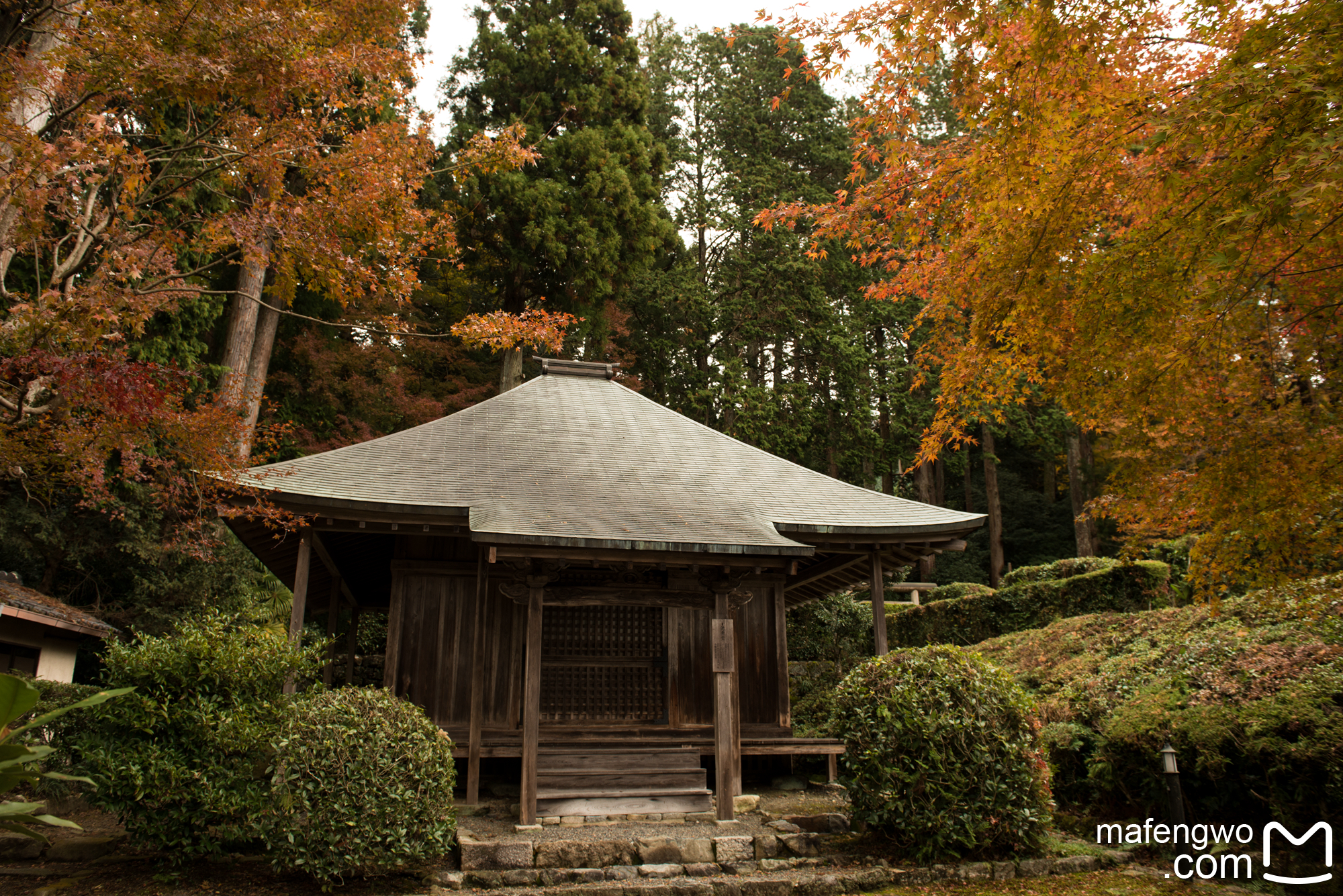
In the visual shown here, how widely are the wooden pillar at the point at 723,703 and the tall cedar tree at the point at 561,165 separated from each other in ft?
40.3

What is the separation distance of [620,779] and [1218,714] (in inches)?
204

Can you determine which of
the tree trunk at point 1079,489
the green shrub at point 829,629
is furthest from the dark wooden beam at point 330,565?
the tree trunk at point 1079,489

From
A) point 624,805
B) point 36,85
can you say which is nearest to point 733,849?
point 624,805

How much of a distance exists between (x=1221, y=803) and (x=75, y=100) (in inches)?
425

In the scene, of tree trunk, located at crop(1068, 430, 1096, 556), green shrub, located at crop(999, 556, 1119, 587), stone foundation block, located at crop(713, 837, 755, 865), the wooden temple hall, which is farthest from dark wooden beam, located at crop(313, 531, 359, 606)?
tree trunk, located at crop(1068, 430, 1096, 556)

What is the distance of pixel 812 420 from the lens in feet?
77.4

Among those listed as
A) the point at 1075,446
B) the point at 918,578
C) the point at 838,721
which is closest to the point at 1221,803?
the point at 838,721

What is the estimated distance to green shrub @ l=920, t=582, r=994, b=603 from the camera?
1771 centimetres

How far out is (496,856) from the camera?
6059 millimetres

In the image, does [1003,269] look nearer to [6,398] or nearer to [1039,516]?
[6,398]

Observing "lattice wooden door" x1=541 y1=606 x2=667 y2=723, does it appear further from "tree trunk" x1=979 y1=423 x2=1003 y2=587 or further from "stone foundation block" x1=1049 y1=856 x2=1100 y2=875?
"tree trunk" x1=979 y1=423 x2=1003 y2=587

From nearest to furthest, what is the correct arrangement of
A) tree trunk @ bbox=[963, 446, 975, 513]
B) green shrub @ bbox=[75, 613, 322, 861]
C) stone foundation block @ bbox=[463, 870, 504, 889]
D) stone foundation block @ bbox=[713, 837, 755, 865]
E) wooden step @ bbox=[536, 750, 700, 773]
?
green shrub @ bbox=[75, 613, 322, 861] < stone foundation block @ bbox=[463, 870, 504, 889] < stone foundation block @ bbox=[713, 837, 755, 865] < wooden step @ bbox=[536, 750, 700, 773] < tree trunk @ bbox=[963, 446, 975, 513]

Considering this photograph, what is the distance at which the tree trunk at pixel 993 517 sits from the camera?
2408 cm

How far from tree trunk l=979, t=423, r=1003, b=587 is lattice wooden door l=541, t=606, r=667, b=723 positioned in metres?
17.1
